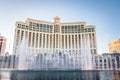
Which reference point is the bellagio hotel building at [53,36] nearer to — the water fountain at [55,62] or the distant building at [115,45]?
the water fountain at [55,62]

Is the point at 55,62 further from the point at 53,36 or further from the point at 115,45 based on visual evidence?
the point at 115,45

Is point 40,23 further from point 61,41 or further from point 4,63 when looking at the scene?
point 4,63

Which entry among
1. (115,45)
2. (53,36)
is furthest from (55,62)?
(115,45)

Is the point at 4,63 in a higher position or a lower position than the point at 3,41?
lower

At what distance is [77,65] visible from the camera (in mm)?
74500

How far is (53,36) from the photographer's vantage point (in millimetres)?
98500

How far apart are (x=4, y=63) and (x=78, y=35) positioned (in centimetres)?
4756

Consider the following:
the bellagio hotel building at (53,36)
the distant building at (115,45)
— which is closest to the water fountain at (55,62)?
the bellagio hotel building at (53,36)

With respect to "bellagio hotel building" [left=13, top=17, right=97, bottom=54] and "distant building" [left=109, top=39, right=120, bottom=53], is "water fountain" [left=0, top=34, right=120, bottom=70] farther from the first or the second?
"distant building" [left=109, top=39, right=120, bottom=53]

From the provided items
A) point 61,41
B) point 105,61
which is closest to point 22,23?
point 61,41

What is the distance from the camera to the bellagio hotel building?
9188 centimetres

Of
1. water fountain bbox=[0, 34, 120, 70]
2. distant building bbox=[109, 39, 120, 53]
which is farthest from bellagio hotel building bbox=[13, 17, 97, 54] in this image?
distant building bbox=[109, 39, 120, 53]

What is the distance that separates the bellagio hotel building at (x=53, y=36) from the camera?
91.9 meters

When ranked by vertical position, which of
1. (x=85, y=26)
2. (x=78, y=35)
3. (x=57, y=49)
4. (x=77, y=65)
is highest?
(x=85, y=26)
